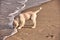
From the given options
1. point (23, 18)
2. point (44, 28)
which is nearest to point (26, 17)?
point (23, 18)

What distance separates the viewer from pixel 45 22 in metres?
1.48

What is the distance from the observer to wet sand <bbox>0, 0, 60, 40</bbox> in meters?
1.29

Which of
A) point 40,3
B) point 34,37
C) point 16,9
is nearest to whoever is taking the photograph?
point 34,37

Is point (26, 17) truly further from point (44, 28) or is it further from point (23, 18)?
point (44, 28)

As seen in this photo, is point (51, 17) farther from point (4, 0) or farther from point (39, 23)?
point (4, 0)

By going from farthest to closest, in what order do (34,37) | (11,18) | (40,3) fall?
1. (40,3)
2. (11,18)
3. (34,37)

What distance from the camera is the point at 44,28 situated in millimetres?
1393

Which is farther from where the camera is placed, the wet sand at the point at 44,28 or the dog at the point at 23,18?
the dog at the point at 23,18

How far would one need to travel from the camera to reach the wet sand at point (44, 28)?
1293 millimetres

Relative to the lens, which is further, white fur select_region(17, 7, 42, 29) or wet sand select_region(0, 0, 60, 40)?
white fur select_region(17, 7, 42, 29)

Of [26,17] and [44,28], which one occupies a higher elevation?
[26,17]

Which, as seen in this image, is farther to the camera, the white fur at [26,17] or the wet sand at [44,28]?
the white fur at [26,17]

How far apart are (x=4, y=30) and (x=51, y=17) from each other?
50 centimetres

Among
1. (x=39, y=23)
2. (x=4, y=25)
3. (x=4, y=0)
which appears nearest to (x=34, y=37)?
(x=39, y=23)
